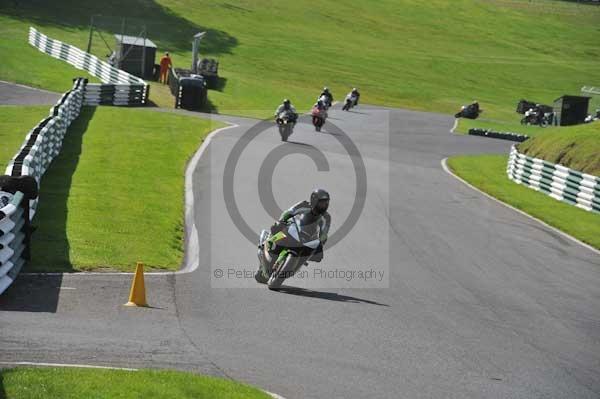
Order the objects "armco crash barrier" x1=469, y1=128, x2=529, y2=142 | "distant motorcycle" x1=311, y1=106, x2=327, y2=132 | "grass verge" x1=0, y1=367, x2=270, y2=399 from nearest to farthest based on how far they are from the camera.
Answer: "grass verge" x1=0, y1=367, x2=270, y2=399 < "distant motorcycle" x1=311, y1=106, x2=327, y2=132 < "armco crash barrier" x1=469, y1=128, x2=529, y2=142

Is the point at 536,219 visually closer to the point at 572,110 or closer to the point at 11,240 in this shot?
the point at 11,240

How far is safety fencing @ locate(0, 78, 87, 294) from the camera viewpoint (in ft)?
41.5

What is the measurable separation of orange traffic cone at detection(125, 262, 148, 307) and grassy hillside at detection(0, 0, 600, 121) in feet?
116

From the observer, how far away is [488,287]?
53.3 ft

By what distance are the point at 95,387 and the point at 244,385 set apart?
1.55m

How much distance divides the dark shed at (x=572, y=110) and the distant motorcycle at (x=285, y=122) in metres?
29.5

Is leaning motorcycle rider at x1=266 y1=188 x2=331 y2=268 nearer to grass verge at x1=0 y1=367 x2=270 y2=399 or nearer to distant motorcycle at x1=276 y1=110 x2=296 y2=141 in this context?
grass verge at x1=0 y1=367 x2=270 y2=399

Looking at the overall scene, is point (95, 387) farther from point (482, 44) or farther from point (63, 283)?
point (482, 44)

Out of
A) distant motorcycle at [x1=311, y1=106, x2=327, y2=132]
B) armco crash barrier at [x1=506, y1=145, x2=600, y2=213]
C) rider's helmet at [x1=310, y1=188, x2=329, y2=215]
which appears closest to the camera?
rider's helmet at [x1=310, y1=188, x2=329, y2=215]

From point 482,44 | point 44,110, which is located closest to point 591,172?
point 44,110

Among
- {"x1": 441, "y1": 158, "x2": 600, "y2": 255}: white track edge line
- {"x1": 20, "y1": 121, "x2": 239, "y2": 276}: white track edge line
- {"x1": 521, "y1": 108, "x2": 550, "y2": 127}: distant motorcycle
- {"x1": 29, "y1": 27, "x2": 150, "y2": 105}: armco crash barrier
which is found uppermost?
{"x1": 29, "y1": 27, "x2": 150, "y2": 105}: armco crash barrier

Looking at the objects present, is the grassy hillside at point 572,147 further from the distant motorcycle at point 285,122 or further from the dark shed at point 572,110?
the dark shed at point 572,110

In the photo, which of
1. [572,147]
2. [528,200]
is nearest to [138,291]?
[528,200]

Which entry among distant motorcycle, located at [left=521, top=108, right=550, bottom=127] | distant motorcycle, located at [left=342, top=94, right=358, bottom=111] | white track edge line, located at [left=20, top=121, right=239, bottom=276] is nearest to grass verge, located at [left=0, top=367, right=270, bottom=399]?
white track edge line, located at [left=20, top=121, right=239, bottom=276]
